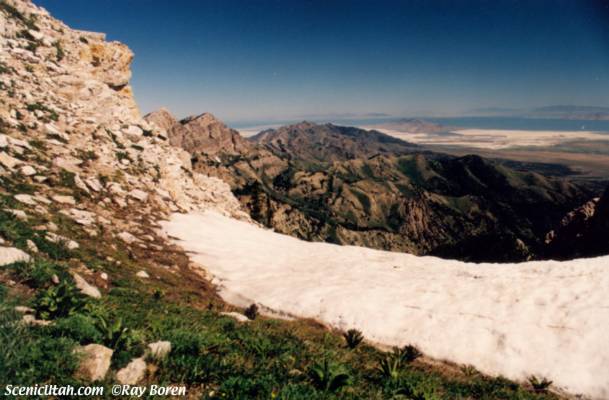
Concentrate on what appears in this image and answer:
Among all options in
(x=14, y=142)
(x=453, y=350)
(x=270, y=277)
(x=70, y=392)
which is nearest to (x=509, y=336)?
(x=453, y=350)

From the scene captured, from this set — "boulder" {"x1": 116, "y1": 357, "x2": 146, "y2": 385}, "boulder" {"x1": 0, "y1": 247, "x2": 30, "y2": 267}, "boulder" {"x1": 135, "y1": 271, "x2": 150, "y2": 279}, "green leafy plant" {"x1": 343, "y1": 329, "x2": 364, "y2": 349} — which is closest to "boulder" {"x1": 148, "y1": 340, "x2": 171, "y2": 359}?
"boulder" {"x1": 116, "y1": 357, "x2": 146, "y2": 385}

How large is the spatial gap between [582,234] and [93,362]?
15510 centimetres

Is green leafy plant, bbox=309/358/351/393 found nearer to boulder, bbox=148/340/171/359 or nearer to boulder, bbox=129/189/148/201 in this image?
boulder, bbox=148/340/171/359

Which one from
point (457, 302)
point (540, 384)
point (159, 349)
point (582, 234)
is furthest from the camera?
point (582, 234)

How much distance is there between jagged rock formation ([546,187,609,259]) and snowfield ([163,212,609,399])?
10287 centimetres

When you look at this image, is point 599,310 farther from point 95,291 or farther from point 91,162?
point 91,162

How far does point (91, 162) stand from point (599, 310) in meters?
31.6

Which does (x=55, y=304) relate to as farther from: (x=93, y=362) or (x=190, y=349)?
(x=190, y=349)

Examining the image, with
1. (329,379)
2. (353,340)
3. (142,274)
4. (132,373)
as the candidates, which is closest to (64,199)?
(142,274)

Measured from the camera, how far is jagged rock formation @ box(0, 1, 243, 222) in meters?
19.6

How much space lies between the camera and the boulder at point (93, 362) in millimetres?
5675

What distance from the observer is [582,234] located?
118625mm

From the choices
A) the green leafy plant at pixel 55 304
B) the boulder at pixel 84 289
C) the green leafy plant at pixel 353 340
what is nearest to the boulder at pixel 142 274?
the boulder at pixel 84 289

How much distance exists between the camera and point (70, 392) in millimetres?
5031
